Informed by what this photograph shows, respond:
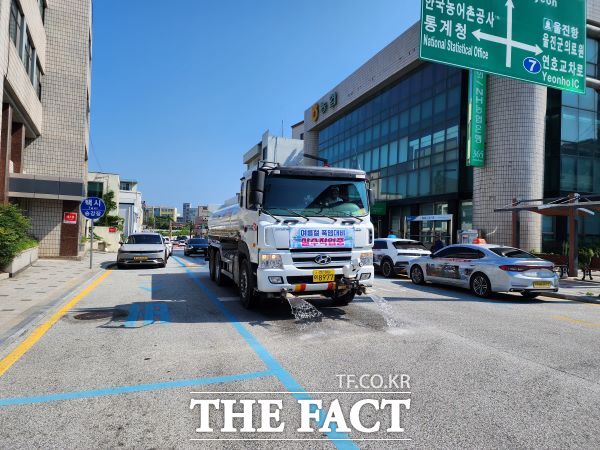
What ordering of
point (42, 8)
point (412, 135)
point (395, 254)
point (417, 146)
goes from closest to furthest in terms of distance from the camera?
point (395, 254) → point (42, 8) → point (417, 146) → point (412, 135)

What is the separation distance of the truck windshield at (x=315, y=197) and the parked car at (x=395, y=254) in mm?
8229

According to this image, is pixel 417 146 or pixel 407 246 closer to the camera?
pixel 407 246

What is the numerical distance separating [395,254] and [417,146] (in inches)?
591

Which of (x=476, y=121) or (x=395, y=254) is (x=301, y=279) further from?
(x=476, y=121)

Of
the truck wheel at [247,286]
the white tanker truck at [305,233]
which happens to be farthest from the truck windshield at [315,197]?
the truck wheel at [247,286]

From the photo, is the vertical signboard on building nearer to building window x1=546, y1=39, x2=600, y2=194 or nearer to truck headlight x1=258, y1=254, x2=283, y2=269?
building window x1=546, y1=39, x2=600, y2=194

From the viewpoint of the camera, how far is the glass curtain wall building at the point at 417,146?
25373 mm

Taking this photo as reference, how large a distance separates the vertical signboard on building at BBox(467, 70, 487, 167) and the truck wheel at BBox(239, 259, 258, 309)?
60.3 feet

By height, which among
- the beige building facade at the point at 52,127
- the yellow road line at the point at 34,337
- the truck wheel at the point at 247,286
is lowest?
the yellow road line at the point at 34,337

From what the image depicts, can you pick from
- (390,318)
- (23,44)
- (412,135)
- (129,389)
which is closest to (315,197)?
(390,318)

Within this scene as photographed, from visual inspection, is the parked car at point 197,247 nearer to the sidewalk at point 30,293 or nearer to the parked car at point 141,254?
the parked car at point 141,254

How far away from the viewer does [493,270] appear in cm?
1088

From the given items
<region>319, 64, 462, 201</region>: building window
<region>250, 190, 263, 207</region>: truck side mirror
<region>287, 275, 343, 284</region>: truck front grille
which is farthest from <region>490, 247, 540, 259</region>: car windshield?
<region>319, 64, 462, 201</region>: building window

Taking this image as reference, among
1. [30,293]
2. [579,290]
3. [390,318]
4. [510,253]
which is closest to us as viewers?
[390,318]
